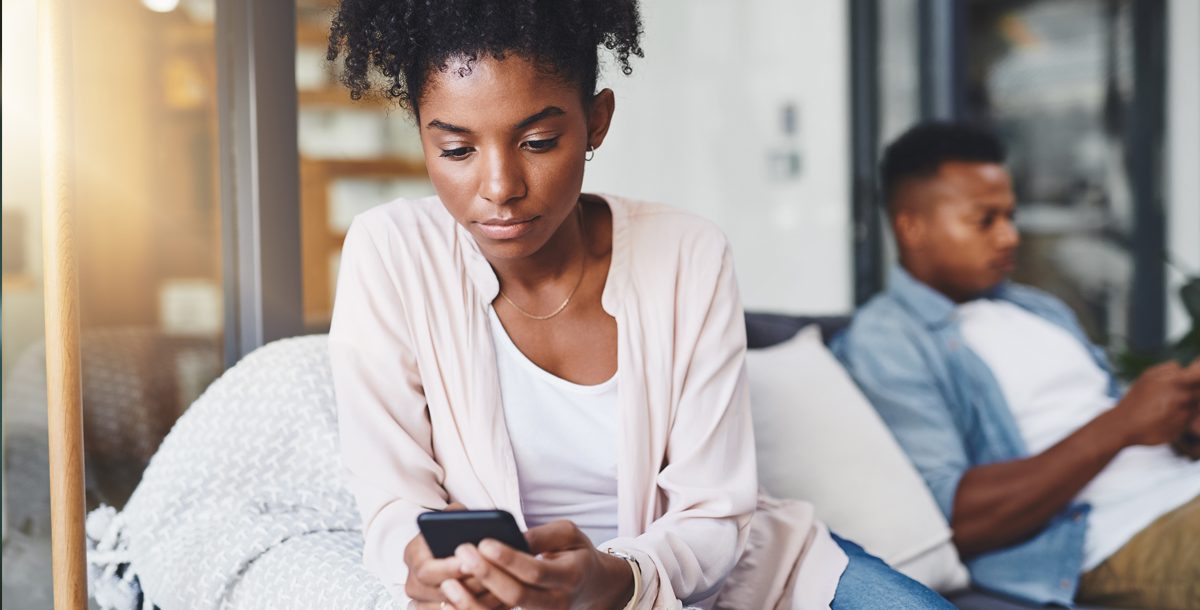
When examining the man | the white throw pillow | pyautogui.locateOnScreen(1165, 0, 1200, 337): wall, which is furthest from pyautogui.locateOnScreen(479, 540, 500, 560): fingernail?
pyautogui.locateOnScreen(1165, 0, 1200, 337): wall

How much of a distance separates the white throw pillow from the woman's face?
2.86ft

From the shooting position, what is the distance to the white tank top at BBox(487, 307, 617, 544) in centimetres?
135

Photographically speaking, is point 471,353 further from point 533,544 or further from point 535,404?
point 533,544

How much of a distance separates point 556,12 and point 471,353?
0.42 meters

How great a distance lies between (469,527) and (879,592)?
26.3 inches

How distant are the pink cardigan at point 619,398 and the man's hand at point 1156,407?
84cm

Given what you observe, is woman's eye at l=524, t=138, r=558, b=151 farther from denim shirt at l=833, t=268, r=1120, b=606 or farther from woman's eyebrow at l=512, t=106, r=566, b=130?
denim shirt at l=833, t=268, r=1120, b=606

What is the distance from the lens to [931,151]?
2424 mm

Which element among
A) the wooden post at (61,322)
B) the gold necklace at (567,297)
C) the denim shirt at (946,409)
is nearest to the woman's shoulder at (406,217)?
the gold necklace at (567,297)

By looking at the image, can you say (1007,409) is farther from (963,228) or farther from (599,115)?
(599,115)

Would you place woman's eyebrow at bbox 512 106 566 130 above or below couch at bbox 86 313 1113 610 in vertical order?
above

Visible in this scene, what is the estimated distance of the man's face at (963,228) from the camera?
235cm

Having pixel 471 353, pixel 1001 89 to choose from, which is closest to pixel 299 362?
pixel 471 353

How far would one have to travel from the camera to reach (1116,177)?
16.3ft
